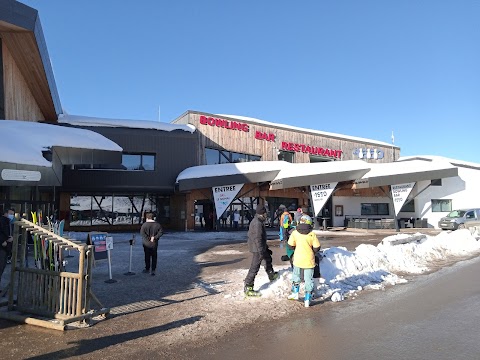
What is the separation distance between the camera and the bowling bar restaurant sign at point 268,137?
28.4 meters

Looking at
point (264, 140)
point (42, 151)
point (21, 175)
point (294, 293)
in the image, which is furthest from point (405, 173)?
point (21, 175)

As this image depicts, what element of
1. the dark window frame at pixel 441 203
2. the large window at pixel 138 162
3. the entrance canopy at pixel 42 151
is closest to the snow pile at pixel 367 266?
the entrance canopy at pixel 42 151

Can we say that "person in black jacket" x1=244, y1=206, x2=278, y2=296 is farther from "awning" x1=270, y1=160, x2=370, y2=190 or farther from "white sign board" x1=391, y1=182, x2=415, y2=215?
"white sign board" x1=391, y1=182, x2=415, y2=215

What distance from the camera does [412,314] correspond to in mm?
6441

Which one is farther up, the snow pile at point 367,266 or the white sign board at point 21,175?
the white sign board at point 21,175

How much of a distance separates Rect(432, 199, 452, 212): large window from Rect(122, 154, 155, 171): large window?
74.3 feet

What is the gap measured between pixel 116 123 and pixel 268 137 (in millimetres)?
12510

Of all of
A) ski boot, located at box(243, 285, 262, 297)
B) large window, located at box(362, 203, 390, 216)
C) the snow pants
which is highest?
large window, located at box(362, 203, 390, 216)

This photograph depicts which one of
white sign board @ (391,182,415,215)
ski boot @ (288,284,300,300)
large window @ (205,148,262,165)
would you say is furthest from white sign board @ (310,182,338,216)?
ski boot @ (288,284,300,300)

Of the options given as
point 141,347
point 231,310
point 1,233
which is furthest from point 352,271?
point 1,233

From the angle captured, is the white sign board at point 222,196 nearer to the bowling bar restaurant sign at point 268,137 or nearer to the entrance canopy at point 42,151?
the bowling bar restaurant sign at point 268,137

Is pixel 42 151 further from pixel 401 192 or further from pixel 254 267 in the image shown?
pixel 401 192

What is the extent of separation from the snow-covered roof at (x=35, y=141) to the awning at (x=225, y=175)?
8.66m

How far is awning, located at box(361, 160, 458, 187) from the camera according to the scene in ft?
86.6
